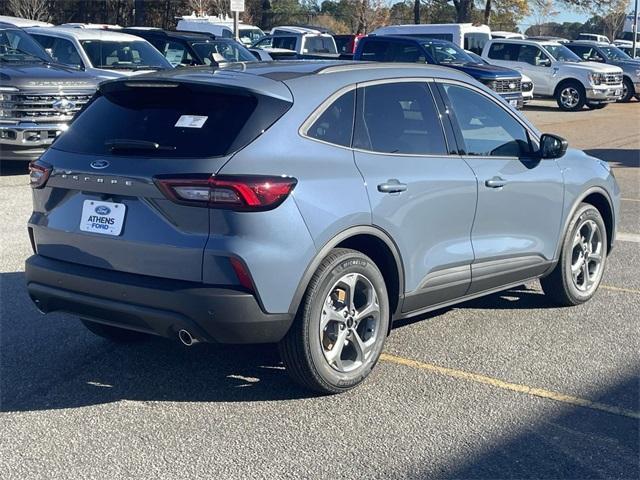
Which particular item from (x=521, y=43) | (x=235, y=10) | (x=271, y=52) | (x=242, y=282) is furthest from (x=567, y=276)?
(x=521, y=43)

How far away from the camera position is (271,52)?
25750 mm

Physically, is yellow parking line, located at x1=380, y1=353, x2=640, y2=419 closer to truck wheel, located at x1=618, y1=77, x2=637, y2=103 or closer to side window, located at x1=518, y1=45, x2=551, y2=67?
side window, located at x1=518, y1=45, x2=551, y2=67

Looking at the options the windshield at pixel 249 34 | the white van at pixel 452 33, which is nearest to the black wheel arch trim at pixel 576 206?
the white van at pixel 452 33

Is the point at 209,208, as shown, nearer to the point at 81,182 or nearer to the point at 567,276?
the point at 81,182

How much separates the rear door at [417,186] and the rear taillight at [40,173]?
66.0 inches

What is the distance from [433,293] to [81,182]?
211 cm

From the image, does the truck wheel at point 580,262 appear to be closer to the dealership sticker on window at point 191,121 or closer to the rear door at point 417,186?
the rear door at point 417,186

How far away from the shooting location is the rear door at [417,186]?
5043 millimetres

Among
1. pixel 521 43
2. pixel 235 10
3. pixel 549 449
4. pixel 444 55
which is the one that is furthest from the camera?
pixel 521 43

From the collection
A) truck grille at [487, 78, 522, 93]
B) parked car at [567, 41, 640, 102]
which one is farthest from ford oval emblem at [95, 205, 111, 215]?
parked car at [567, 41, 640, 102]

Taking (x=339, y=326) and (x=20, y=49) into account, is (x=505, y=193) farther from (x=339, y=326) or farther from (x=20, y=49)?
(x=20, y=49)

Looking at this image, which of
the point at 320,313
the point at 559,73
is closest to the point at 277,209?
the point at 320,313

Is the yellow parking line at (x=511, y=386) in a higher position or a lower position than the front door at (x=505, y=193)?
lower

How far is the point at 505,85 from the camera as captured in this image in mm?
21922
